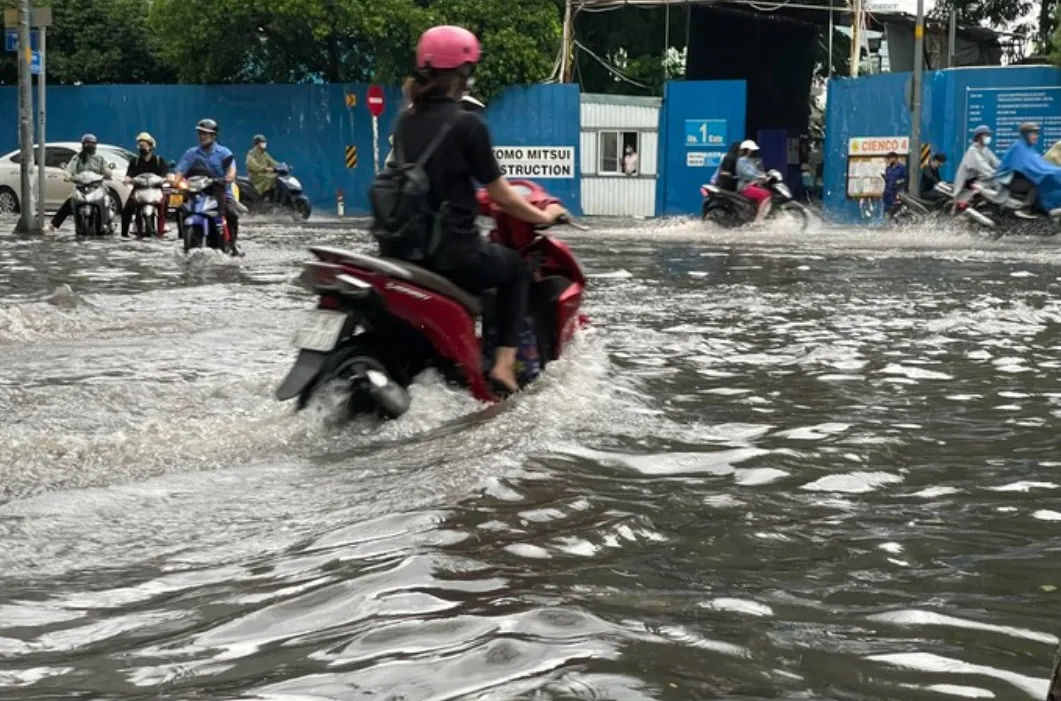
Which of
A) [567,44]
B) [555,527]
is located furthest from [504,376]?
[567,44]

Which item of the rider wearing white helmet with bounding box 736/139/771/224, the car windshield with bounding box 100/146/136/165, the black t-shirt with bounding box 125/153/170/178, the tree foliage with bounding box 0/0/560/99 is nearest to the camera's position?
the black t-shirt with bounding box 125/153/170/178

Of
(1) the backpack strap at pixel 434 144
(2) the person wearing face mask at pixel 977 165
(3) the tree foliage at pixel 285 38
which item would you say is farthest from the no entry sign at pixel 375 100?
(1) the backpack strap at pixel 434 144

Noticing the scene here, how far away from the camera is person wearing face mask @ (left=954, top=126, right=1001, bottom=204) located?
20.4 meters

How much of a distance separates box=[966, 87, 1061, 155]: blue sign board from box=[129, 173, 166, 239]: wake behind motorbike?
13587 mm

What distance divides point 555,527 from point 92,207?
1709cm

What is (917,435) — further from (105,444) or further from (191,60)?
(191,60)

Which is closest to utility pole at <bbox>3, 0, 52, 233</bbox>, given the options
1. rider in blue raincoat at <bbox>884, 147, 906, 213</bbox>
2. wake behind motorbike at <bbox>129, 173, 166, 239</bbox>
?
wake behind motorbike at <bbox>129, 173, 166, 239</bbox>

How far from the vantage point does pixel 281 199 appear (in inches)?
1104

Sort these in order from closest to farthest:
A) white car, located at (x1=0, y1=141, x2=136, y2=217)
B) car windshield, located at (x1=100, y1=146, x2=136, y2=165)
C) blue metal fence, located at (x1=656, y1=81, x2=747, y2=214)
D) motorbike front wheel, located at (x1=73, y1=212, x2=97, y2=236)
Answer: motorbike front wheel, located at (x1=73, y1=212, x2=97, y2=236) → car windshield, located at (x1=100, y1=146, x2=136, y2=165) → white car, located at (x1=0, y1=141, x2=136, y2=217) → blue metal fence, located at (x1=656, y1=81, x2=747, y2=214)

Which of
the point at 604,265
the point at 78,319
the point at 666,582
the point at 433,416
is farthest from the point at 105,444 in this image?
the point at 604,265

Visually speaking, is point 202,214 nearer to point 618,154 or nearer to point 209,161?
point 209,161

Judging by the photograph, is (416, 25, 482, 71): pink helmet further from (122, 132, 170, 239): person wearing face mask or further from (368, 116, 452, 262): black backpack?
(122, 132, 170, 239): person wearing face mask

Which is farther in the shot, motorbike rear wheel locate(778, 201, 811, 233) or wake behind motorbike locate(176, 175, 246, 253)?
motorbike rear wheel locate(778, 201, 811, 233)

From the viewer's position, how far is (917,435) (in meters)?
5.74
